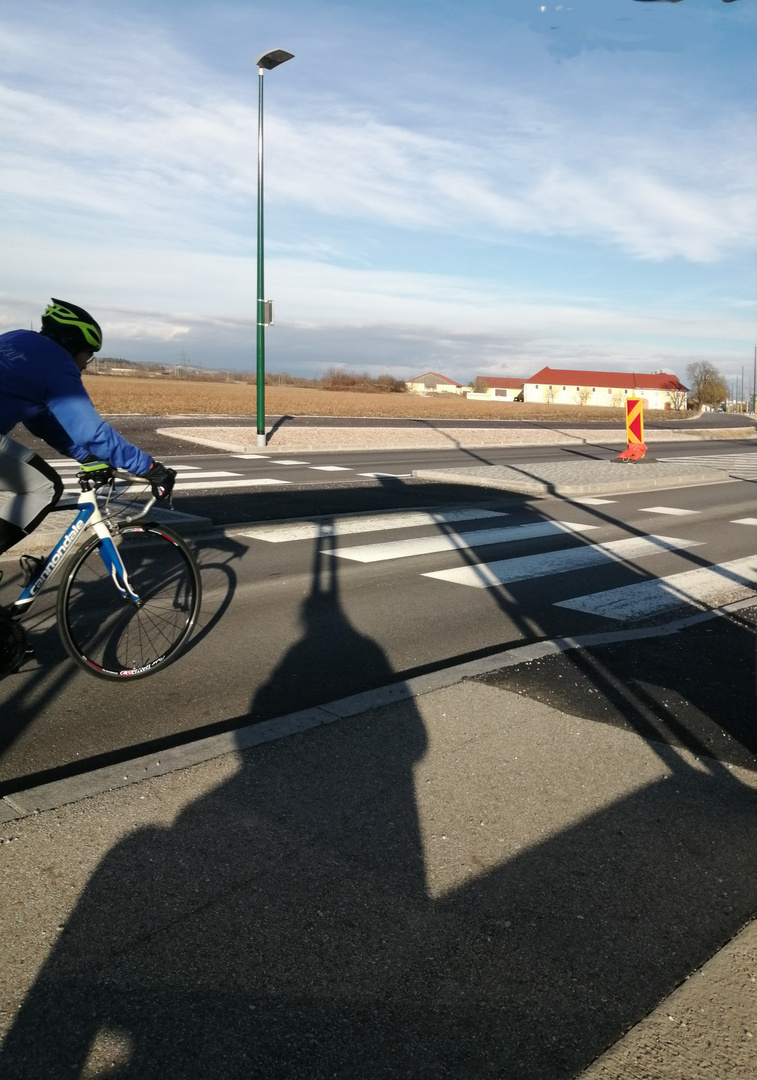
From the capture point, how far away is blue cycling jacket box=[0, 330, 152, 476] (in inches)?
166

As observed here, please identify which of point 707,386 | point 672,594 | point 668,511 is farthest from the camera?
point 707,386

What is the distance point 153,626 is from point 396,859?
2.60 meters

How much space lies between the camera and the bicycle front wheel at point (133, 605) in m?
4.74

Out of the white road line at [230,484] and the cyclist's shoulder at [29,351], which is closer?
the cyclist's shoulder at [29,351]

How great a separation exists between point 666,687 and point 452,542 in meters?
4.75

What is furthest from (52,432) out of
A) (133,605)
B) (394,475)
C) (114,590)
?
(394,475)

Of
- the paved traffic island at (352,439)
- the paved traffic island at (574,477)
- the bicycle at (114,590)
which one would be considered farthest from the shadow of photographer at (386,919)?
the paved traffic island at (352,439)

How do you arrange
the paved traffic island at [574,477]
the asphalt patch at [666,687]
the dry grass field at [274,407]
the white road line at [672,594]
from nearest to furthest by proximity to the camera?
the asphalt patch at [666,687] → the white road line at [672,594] → the paved traffic island at [574,477] → the dry grass field at [274,407]

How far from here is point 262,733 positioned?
4191 millimetres

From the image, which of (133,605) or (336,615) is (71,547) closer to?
(133,605)

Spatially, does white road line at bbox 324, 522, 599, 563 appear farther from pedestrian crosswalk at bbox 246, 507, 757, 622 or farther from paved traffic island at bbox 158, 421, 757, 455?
paved traffic island at bbox 158, 421, 757, 455

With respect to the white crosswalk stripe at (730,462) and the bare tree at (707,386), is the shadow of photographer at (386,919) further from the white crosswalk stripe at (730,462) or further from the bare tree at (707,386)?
the bare tree at (707,386)

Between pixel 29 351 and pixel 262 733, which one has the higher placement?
pixel 29 351

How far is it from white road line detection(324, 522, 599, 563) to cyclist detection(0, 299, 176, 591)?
4.28m
